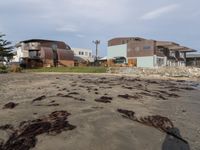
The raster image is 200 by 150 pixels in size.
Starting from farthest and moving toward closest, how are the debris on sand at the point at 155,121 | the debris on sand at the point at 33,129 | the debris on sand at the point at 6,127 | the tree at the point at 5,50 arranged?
the tree at the point at 5,50 → the debris on sand at the point at 155,121 → the debris on sand at the point at 6,127 → the debris on sand at the point at 33,129

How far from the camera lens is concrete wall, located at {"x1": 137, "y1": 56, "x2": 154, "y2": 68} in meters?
69.4

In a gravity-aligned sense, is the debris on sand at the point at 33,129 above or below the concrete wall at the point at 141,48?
below

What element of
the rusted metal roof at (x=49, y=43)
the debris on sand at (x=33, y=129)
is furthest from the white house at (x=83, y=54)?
the debris on sand at (x=33, y=129)

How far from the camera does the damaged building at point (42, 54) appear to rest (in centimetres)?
7625

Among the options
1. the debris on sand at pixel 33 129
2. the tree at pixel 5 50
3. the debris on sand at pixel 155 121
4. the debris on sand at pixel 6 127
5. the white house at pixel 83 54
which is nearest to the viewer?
the debris on sand at pixel 33 129

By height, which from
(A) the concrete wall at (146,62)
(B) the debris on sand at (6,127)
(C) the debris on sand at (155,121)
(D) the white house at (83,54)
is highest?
(D) the white house at (83,54)

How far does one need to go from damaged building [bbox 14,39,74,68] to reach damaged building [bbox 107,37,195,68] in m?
12.9

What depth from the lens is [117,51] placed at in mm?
81188

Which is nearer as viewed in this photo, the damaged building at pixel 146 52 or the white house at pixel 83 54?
the damaged building at pixel 146 52

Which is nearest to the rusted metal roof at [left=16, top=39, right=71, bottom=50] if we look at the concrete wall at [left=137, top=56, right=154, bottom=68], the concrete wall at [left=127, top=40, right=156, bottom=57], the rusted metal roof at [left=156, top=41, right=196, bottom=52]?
the concrete wall at [left=127, top=40, right=156, bottom=57]

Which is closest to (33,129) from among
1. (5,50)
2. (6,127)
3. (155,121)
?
(6,127)

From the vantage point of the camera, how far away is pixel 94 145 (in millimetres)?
7398

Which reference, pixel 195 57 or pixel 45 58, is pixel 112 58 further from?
pixel 195 57

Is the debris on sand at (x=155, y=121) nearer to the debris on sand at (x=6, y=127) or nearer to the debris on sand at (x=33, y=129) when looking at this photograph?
the debris on sand at (x=33, y=129)
